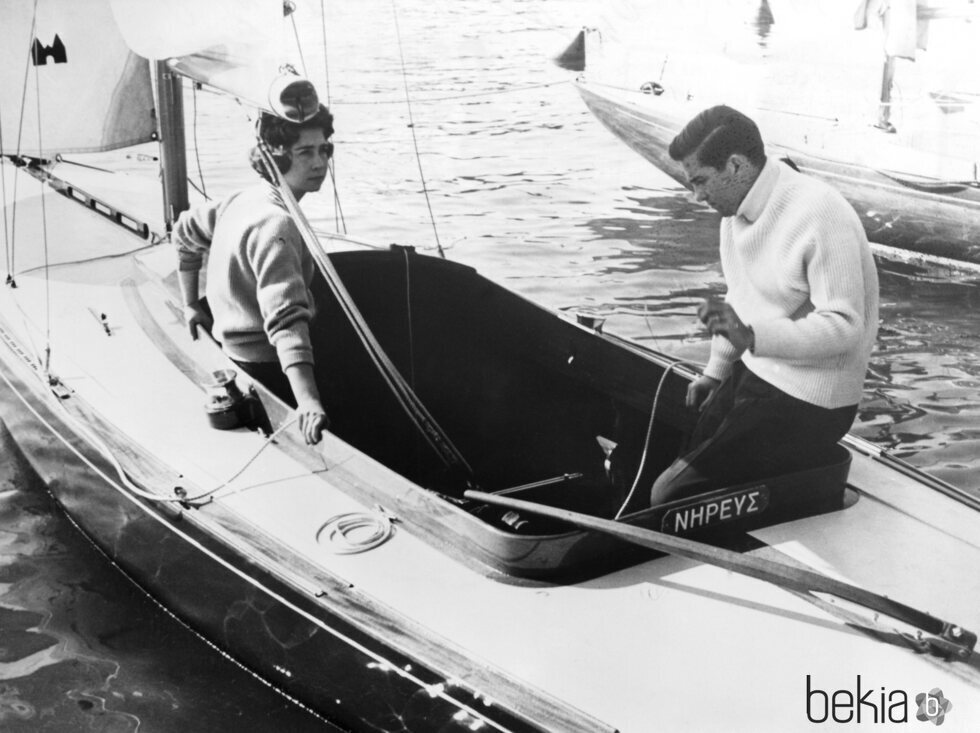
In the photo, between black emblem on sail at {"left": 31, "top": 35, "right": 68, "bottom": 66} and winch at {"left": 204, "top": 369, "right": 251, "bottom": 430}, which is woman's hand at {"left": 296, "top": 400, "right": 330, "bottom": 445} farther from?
black emblem on sail at {"left": 31, "top": 35, "right": 68, "bottom": 66}

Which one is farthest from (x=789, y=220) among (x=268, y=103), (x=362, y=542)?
(x=268, y=103)

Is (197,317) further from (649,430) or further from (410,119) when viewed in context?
(649,430)

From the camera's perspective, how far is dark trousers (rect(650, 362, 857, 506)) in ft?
8.11

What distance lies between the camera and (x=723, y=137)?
238cm

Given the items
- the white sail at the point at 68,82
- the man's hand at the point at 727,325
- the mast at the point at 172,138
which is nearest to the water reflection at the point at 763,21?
the man's hand at the point at 727,325

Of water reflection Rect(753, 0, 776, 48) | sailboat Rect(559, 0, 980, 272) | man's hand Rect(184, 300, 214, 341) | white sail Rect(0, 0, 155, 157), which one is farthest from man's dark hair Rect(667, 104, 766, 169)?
white sail Rect(0, 0, 155, 157)

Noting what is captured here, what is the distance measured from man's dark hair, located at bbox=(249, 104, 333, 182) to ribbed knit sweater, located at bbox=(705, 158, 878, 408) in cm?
124

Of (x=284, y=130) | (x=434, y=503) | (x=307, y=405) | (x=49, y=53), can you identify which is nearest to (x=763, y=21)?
(x=284, y=130)

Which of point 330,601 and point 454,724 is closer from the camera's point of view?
point 454,724

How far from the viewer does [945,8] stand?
2.49 meters

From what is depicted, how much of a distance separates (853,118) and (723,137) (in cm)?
49

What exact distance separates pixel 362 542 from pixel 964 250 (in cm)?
186

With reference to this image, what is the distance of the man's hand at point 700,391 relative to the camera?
2652 mm

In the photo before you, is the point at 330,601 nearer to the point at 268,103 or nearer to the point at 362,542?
the point at 362,542
